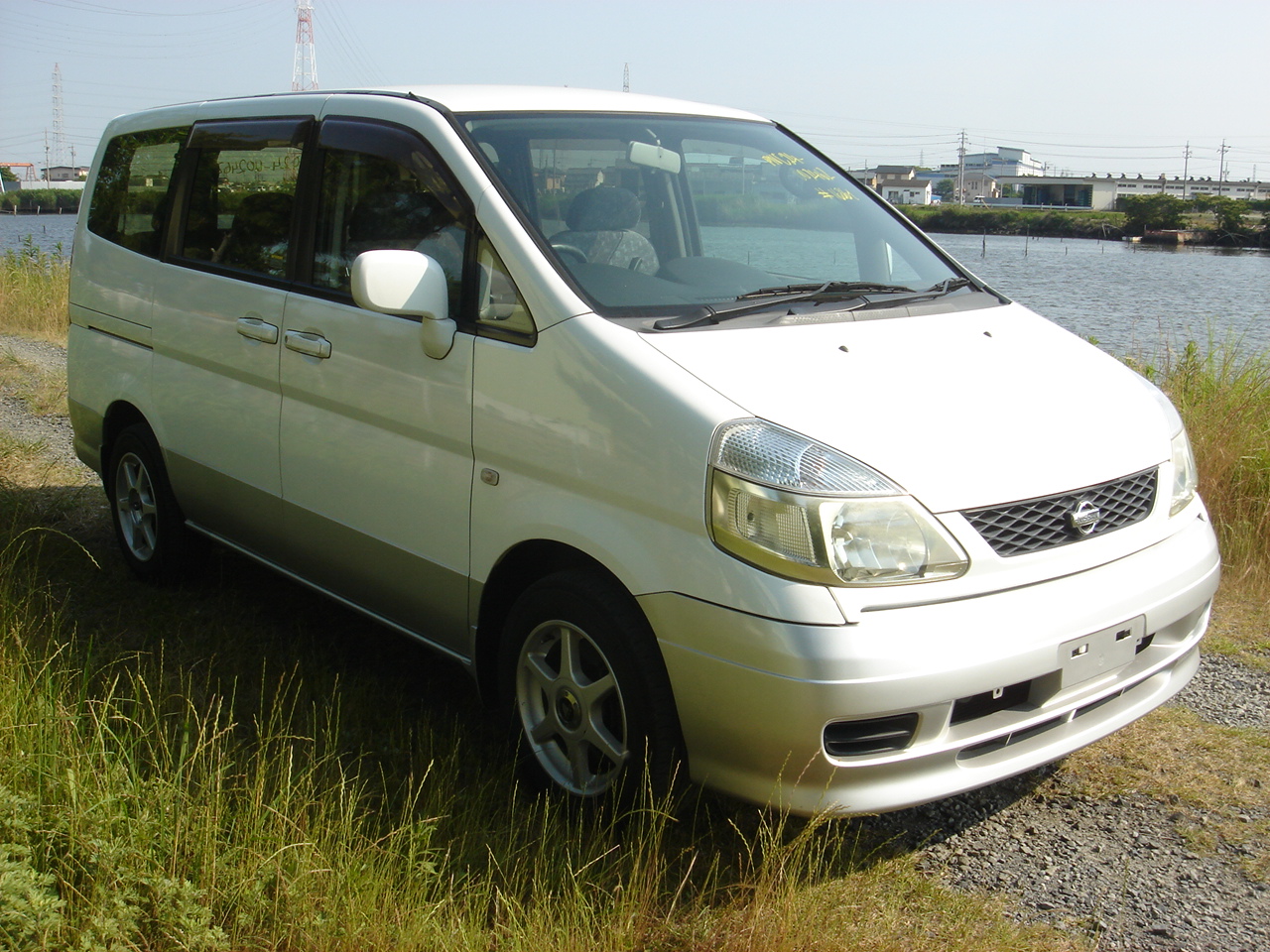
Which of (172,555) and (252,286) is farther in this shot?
(172,555)

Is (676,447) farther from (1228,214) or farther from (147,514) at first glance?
(1228,214)

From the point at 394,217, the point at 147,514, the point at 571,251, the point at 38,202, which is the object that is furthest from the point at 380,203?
the point at 38,202

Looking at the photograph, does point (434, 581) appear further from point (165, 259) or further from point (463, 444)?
point (165, 259)

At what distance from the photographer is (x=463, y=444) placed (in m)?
3.18

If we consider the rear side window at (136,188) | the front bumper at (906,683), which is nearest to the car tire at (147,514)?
the rear side window at (136,188)

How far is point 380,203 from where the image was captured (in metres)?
3.63

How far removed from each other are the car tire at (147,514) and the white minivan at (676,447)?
42 centimetres

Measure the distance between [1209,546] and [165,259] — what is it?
13.0 feet

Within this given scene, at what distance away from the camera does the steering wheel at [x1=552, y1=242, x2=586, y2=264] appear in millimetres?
3145

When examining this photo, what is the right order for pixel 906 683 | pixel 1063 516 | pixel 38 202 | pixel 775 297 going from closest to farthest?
pixel 906 683
pixel 1063 516
pixel 775 297
pixel 38 202

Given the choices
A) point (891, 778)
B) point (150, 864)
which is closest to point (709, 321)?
point (891, 778)

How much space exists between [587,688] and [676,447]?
699 millimetres

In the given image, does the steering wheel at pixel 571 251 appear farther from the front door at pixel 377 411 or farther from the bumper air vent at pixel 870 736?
the bumper air vent at pixel 870 736

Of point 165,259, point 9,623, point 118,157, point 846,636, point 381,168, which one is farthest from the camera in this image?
point 118,157
